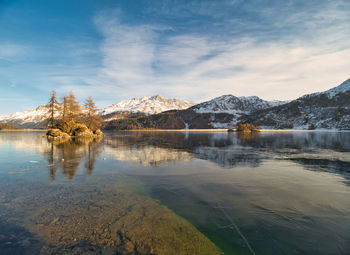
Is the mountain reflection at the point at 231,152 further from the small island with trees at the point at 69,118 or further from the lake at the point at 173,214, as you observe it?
the small island with trees at the point at 69,118

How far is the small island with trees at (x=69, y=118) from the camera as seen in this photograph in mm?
70750

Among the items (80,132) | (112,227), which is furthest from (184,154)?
(80,132)

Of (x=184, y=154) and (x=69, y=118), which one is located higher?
(x=69, y=118)

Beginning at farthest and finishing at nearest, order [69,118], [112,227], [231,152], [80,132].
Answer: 1. [69,118]
2. [80,132]
3. [231,152]
4. [112,227]

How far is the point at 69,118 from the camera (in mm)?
76875

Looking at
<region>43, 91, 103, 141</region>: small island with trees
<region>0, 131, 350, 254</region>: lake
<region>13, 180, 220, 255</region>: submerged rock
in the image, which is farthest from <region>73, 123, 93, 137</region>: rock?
<region>13, 180, 220, 255</region>: submerged rock

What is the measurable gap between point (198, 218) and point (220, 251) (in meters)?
1.97

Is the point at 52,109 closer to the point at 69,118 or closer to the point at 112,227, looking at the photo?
the point at 69,118

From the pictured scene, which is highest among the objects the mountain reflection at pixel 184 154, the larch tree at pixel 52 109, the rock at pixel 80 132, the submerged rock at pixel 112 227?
the larch tree at pixel 52 109

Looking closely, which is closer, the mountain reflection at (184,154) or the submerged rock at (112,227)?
the submerged rock at (112,227)

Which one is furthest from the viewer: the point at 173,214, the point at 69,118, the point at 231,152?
the point at 69,118

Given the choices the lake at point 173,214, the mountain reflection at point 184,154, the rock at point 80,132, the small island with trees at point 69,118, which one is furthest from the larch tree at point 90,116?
the lake at point 173,214

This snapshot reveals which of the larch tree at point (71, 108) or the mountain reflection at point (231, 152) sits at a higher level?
the larch tree at point (71, 108)

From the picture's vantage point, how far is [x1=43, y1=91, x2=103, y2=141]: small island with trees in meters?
70.8
